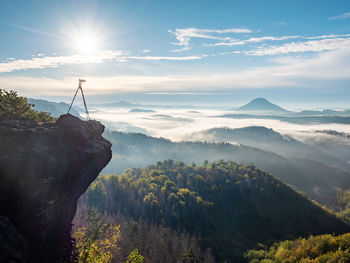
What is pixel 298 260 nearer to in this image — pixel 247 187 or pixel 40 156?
pixel 247 187

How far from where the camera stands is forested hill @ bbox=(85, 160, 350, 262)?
139125 millimetres

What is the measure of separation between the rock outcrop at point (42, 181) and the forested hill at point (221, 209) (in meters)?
114

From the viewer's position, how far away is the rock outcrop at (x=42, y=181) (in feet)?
63.6

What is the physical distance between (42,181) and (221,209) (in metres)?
168

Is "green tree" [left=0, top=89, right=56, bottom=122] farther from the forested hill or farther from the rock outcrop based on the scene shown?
the forested hill

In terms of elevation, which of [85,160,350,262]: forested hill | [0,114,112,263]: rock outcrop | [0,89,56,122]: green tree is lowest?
[85,160,350,262]: forested hill

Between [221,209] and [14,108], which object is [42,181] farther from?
[221,209]

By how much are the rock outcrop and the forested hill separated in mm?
113821

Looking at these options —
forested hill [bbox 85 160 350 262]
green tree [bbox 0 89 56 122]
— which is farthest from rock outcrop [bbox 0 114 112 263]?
forested hill [bbox 85 160 350 262]

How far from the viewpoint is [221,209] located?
6703 inches

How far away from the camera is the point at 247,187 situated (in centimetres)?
19350

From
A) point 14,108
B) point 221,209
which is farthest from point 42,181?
point 221,209

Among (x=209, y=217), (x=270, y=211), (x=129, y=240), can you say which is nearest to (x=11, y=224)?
(x=129, y=240)

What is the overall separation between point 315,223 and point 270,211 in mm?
36269
